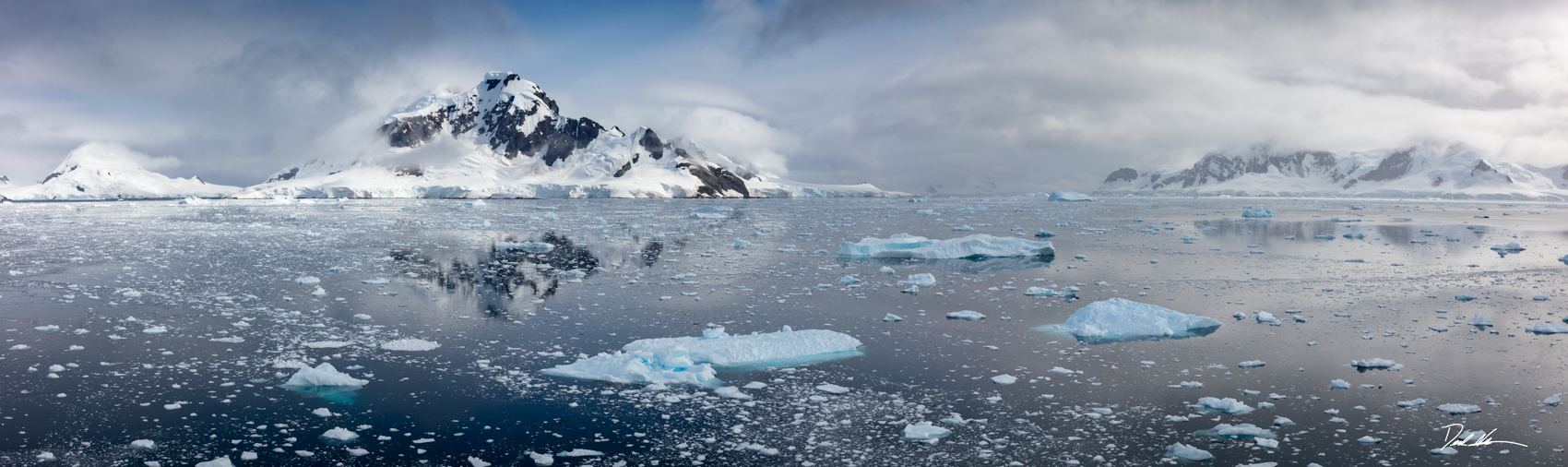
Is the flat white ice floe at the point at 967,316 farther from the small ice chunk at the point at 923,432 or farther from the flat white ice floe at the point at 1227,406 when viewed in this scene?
the small ice chunk at the point at 923,432

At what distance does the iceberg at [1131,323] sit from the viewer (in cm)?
1041

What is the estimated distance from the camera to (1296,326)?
10953 mm

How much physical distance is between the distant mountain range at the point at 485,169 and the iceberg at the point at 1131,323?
127054 mm

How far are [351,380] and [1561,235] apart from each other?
4451 cm

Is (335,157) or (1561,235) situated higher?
(335,157)

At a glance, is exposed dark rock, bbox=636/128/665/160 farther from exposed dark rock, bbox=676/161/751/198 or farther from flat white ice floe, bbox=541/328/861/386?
flat white ice floe, bbox=541/328/861/386

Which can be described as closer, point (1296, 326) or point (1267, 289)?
point (1296, 326)

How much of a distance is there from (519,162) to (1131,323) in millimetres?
187452

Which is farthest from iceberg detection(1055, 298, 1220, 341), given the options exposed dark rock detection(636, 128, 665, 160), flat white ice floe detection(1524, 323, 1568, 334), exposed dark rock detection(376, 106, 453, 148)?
exposed dark rock detection(376, 106, 453, 148)

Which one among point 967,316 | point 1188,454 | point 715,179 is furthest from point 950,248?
point 715,179

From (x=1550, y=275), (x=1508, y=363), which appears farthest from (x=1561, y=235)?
(x=1508, y=363)

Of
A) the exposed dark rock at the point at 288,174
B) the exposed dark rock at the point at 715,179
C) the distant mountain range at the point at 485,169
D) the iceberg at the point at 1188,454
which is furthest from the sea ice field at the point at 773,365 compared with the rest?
the exposed dark rock at the point at 288,174

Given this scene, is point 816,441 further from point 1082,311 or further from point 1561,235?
point 1561,235

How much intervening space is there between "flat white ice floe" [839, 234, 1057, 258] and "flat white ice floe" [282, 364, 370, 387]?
14264 millimetres
